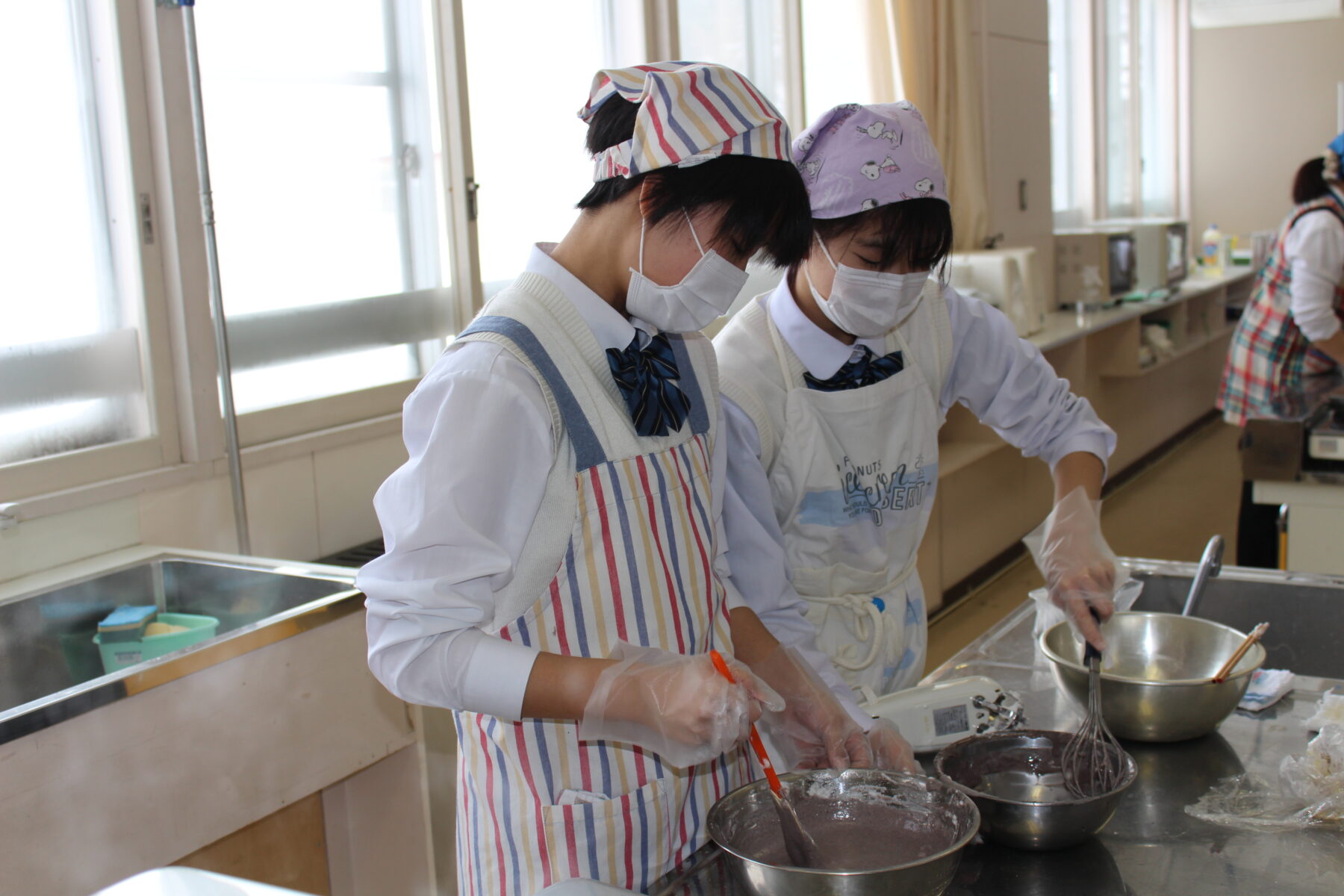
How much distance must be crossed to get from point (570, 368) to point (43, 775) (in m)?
0.86

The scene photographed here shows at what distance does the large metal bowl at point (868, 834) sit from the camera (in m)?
0.90

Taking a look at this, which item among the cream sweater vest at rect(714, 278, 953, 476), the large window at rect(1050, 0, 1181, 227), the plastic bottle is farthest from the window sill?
the plastic bottle

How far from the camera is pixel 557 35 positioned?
305cm

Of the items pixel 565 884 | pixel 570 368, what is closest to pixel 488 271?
pixel 570 368

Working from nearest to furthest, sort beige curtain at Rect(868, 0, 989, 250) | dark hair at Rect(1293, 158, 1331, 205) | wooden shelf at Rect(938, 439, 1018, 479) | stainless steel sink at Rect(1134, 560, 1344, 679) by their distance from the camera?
stainless steel sink at Rect(1134, 560, 1344, 679)
dark hair at Rect(1293, 158, 1331, 205)
wooden shelf at Rect(938, 439, 1018, 479)
beige curtain at Rect(868, 0, 989, 250)

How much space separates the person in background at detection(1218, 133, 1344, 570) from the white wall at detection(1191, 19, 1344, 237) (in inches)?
193

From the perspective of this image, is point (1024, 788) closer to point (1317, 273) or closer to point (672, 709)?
point (672, 709)

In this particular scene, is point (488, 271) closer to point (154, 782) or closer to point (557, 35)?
point (557, 35)

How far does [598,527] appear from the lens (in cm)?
108

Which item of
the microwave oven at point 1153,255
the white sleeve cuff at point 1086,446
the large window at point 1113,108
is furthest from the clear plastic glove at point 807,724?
the large window at point 1113,108

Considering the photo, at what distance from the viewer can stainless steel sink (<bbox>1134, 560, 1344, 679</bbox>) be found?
5.74 ft

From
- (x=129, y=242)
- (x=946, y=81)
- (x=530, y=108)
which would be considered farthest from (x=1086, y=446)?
(x=946, y=81)

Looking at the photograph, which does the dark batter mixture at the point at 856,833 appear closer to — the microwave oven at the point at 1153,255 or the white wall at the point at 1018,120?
the white wall at the point at 1018,120

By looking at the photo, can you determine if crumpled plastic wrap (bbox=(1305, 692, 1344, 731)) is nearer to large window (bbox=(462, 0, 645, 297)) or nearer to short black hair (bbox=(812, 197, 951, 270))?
short black hair (bbox=(812, 197, 951, 270))
